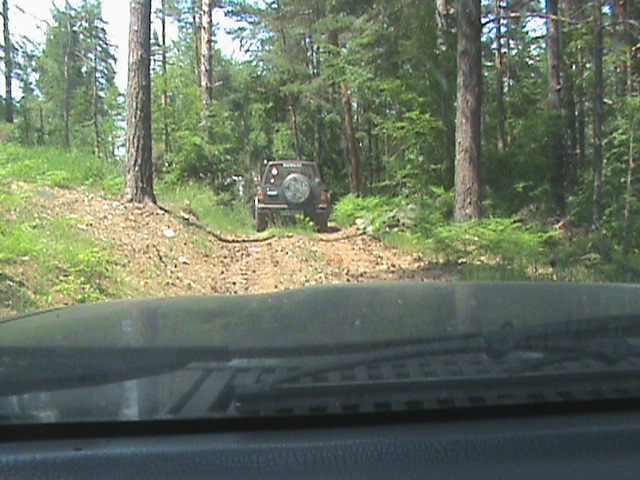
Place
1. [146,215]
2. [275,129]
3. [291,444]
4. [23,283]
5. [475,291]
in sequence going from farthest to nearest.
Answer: [275,129], [146,215], [23,283], [475,291], [291,444]

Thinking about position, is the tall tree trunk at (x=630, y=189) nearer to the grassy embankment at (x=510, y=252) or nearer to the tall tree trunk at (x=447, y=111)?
the grassy embankment at (x=510, y=252)

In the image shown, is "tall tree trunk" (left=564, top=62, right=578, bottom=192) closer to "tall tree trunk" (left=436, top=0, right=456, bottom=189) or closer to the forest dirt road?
"tall tree trunk" (left=436, top=0, right=456, bottom=189)

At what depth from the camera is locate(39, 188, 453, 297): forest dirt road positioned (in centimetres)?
1012

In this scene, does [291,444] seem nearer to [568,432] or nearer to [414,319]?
[568,432]

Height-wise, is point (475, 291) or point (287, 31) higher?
point (287, 31)

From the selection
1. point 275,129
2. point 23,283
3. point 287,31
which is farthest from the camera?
point 275,129

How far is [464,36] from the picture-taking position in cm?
1413

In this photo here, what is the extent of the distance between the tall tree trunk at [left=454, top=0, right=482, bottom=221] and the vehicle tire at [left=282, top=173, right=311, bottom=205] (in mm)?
4548

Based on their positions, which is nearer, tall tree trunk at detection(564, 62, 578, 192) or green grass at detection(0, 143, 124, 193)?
green grass at detection(0, 143, 124, 193)

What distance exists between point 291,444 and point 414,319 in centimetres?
157

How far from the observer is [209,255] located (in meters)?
12.3

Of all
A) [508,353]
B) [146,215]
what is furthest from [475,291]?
[146,215]

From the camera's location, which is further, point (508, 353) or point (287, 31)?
point (287, 31)

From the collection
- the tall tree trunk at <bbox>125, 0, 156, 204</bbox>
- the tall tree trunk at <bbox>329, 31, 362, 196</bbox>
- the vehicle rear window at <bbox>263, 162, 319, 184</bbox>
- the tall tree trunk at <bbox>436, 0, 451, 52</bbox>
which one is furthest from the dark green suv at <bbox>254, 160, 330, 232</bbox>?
the tall tree trunk at <bbox>329, 31, 362, 196</bbox>
